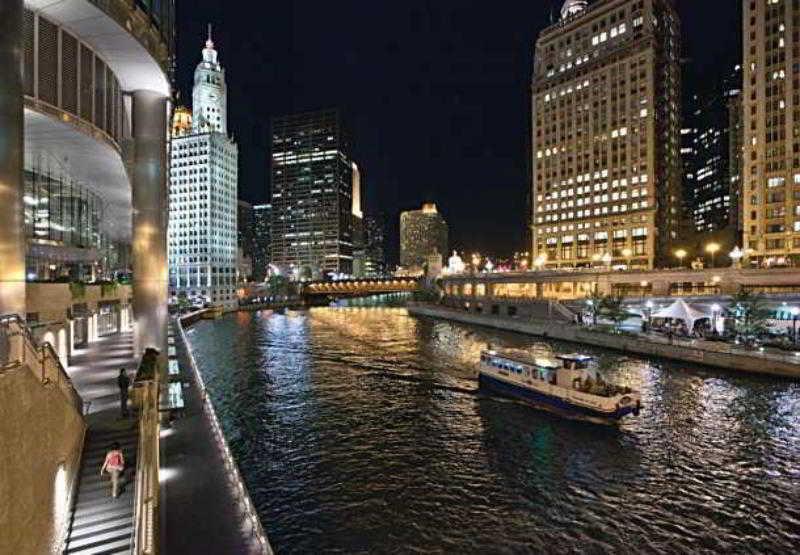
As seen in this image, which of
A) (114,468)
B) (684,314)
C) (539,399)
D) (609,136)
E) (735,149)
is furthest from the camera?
(735,149)

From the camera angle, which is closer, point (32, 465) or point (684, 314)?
point (32, 465)

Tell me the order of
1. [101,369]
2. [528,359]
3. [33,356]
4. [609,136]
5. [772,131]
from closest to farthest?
[33,356] → [101,369] → [528,359] → [772,131] → [609,136]

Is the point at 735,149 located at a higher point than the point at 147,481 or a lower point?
higher

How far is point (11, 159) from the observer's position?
55.7 feet

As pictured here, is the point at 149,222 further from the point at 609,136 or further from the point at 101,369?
the point at 609,136

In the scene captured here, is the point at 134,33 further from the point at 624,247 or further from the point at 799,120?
the point at 624,247

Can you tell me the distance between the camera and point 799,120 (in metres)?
92.3

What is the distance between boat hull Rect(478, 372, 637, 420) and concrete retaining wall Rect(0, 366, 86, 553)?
85.9 ft

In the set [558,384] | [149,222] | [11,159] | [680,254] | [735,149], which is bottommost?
[558,384]

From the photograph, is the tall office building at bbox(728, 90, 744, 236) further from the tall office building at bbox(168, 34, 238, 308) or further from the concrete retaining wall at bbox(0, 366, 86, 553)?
the concrete retaining wall at bbox(0, 366, 86, 553)

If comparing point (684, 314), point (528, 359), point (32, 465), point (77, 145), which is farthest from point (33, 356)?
point (684, 314)

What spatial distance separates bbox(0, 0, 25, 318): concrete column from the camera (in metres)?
16.6

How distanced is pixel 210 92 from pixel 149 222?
16843 centimetres

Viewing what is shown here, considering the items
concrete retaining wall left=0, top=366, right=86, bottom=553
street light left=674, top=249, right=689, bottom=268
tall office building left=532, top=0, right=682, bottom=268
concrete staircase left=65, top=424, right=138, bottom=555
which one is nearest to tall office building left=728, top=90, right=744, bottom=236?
tall office building left=532, top=0, right=682, bottom=268
